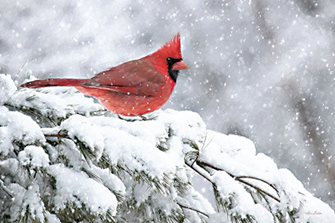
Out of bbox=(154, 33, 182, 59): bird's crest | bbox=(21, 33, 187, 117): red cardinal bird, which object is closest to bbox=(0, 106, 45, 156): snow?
bbox=(21, 33, 187, 117): red cardinal bird

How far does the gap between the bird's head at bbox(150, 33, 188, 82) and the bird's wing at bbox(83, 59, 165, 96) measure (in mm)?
47

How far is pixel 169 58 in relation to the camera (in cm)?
200

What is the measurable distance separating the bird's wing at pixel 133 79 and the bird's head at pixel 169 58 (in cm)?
5

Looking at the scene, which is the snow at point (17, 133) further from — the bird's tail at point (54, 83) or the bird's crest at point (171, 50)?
the bird's crest at point (171, 50)

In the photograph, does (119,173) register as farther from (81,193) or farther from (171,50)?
(171,50)

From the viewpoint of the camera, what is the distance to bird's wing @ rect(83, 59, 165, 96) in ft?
5.97

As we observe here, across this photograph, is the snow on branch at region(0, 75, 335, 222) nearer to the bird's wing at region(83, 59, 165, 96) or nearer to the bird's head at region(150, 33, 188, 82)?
the bird's wing at region(83, 59, 165, 96)

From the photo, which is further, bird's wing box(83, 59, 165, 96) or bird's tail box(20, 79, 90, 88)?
bird's wing box(83, 59, 165, 96)

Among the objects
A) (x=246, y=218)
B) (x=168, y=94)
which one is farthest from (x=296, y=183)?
(x=168, y=94)

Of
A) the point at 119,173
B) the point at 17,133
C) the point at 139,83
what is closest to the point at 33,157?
the point at 17,133

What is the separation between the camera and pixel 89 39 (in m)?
4.21

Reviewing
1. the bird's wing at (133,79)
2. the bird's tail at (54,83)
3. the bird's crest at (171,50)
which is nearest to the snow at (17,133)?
the bird's tail at (54,83)

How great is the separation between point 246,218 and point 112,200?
44cm

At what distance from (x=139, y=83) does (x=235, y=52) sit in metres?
3.21
